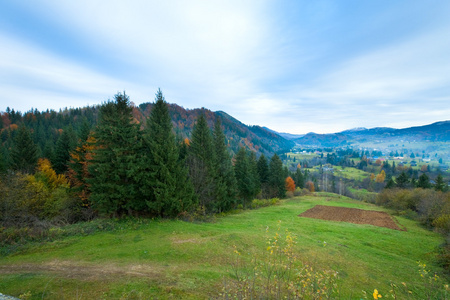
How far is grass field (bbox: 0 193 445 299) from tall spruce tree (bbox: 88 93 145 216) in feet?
7.65

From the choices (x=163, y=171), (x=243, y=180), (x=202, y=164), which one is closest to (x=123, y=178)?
(x=163, y=171)

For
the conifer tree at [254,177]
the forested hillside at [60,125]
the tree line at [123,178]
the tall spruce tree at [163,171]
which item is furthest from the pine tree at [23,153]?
the conifer tree at [254,177]

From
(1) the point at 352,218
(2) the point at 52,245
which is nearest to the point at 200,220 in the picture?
(2) the point at 52,245

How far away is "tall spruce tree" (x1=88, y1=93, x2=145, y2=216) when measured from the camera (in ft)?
55.1

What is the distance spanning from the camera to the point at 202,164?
25297 mm

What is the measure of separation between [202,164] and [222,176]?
17.0 feet

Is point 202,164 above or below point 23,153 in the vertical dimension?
below

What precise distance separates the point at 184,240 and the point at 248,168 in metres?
26.5

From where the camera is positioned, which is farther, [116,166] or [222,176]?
[222,176]

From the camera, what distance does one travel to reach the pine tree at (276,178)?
48.7 m

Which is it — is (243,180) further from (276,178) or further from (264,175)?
(276,178)

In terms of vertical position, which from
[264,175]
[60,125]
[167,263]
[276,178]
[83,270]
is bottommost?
[276,178]

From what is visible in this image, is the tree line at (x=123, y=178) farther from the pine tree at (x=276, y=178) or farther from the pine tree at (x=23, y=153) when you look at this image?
the pine tree at (x=276, y=178)

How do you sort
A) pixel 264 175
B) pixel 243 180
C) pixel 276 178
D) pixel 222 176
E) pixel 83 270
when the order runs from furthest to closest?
pixel 264 175 < pixel 276 178 < pixel 243 180 < pixel 222 176 < pixel 83 270
